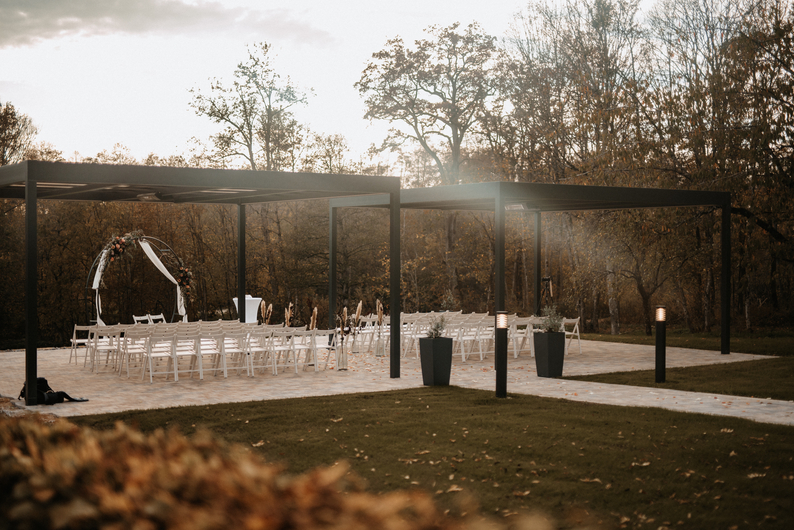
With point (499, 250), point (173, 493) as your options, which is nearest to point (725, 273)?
point (499, 250)

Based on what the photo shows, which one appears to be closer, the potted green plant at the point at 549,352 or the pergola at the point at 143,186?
the pergola at the point at 143,186

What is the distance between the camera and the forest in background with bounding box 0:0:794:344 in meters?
15.5

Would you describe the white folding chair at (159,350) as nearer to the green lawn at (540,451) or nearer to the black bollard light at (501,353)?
the green lawn at (540,451)

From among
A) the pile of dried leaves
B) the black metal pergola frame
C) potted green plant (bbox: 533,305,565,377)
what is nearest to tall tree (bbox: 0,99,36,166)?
the black metal pergola frame

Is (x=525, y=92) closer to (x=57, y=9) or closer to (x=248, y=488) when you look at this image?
(x=57, y=9)

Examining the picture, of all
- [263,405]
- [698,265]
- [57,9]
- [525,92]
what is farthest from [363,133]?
[263,405]

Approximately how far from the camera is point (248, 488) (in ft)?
6.28

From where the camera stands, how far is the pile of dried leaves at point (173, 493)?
1780mm

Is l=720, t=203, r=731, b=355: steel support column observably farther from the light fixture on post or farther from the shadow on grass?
the light fixture on post

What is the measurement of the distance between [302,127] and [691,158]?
483 inches

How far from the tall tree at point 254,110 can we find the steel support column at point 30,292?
1500cm

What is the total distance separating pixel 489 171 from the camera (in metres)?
22.5

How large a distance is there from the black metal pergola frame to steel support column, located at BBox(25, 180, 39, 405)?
4.56 meters

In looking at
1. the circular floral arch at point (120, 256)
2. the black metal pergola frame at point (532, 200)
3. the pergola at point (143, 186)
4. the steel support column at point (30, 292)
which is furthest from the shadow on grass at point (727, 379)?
the circular floral arch at point (120, 256)
